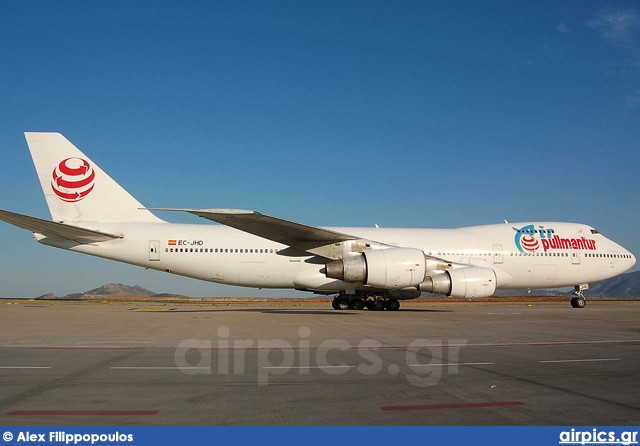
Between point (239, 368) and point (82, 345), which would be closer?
point (239, 368)

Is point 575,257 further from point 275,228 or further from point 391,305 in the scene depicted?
point 275,228

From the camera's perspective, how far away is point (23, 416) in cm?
368

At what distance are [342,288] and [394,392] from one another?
49.5 ft

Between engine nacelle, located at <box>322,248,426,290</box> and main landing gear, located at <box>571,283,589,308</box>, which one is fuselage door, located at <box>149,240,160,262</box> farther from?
main landing gear, located at <box>571,283,589,308</box>

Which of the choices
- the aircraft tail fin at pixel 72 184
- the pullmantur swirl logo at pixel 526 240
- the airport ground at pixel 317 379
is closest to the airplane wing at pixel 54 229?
the aircraft tail fin at pixel 72 184

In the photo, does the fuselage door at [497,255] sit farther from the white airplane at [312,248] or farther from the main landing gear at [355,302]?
the main landing gear at [355,302]

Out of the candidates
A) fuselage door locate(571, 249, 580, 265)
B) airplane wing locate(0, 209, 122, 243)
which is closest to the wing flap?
airplane wing locate(0, 209, 122, 243)

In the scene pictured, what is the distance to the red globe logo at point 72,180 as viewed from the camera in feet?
65.1

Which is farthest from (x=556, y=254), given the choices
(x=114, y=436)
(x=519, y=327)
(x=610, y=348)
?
(x=114, y=436)

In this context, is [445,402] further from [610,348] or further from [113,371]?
[610,348]

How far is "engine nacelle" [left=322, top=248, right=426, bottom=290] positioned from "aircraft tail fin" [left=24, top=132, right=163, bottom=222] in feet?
33.8

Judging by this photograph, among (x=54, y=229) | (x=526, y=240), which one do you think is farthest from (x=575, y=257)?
(x=54, y=229)

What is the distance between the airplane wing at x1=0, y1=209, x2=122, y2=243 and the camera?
16094 millimetres

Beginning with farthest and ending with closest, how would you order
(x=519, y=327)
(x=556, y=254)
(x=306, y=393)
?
(x=556, y=254)
(x=519, y=327)
(x=306, y=393)
